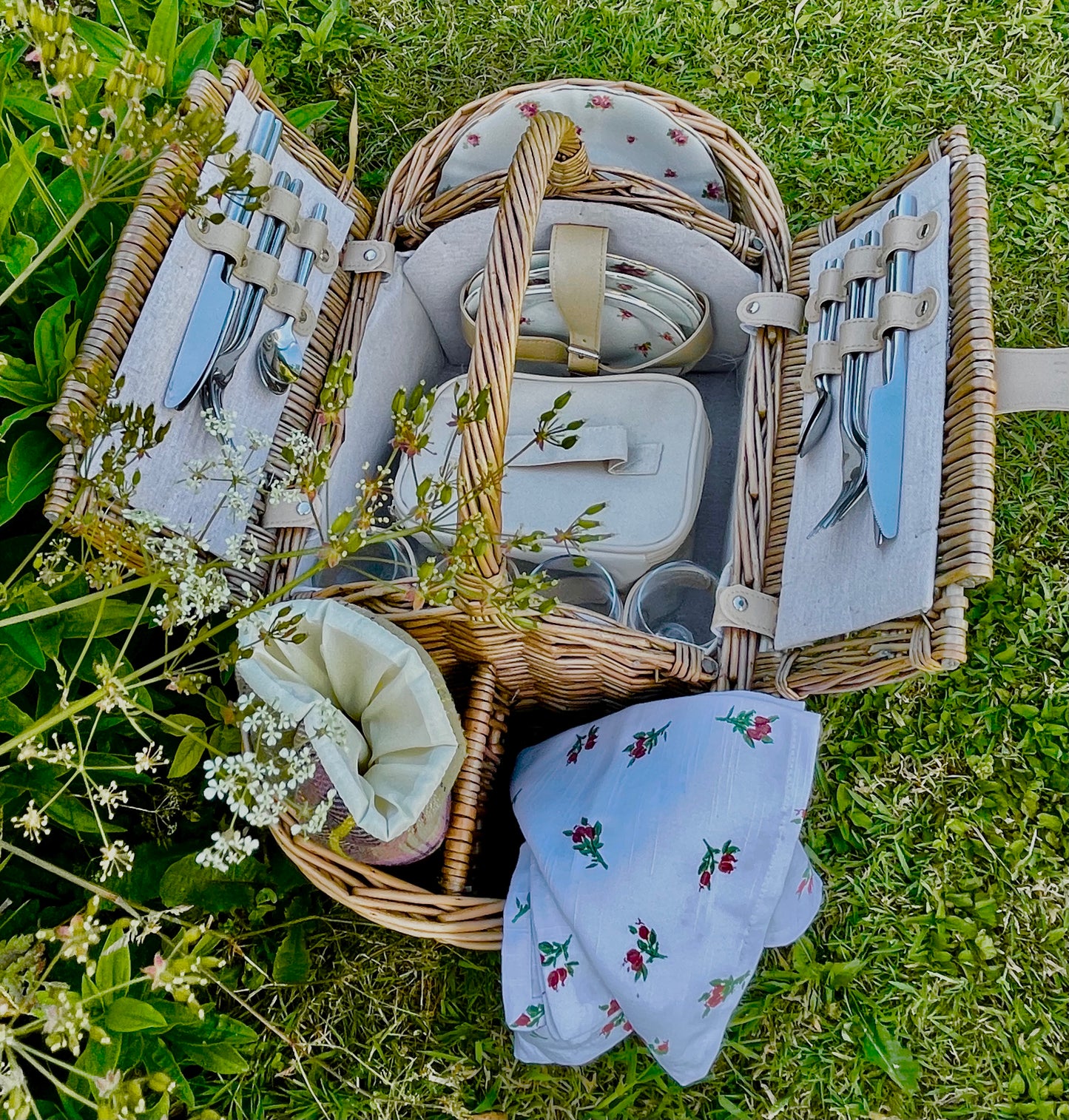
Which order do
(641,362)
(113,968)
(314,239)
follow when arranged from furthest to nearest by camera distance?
1. (641,362)
2. (314,239)
3. (113,968)

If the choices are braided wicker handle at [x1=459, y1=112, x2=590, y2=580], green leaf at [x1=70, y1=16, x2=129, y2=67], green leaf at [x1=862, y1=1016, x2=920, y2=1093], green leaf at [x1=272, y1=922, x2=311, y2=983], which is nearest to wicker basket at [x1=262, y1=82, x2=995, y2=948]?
braided wicker handle at [x1=459, y1=112, x2=590, y2=580]

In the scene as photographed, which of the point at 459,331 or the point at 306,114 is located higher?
the point at 306,114

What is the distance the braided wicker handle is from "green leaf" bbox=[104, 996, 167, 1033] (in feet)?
1.38

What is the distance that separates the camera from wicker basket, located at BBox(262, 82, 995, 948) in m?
0.78

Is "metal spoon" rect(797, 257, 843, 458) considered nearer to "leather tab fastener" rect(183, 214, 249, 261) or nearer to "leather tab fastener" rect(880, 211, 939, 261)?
"leather tab fastener" rect(880, 211, 939, 261)

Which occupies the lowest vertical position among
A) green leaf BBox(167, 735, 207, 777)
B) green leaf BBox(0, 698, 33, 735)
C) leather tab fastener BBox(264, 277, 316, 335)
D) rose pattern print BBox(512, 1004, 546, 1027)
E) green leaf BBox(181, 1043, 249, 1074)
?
green leaf BBox(181, 1043, 249, 1074)

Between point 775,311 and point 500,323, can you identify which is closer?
point 500,323

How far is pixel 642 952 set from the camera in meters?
0.80

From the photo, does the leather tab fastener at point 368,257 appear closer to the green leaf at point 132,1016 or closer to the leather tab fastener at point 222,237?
the leather tab fastener at point 222,237

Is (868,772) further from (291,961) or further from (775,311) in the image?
(291,961)

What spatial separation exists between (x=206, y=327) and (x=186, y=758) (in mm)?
405

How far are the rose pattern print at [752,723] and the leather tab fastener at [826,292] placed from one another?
1.39ft

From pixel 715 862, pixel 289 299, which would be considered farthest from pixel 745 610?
pixel 289 299

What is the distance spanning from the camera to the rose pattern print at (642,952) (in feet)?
2.60
